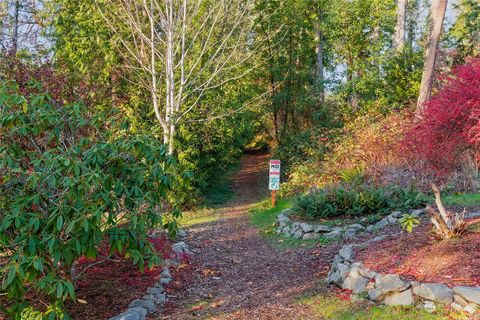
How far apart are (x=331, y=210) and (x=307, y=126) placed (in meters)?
10.3

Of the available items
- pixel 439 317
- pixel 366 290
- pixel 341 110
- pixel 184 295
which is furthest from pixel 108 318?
pixel 341 110

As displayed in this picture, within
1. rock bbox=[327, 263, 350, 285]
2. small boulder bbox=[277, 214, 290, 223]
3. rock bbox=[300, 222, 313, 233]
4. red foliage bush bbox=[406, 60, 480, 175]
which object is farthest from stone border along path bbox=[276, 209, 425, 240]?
A: rock bbox=[327, 263, 350, 285]

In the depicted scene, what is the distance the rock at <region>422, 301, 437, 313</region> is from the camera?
4.03 m

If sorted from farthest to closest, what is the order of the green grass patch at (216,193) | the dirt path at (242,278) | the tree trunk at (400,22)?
the tree trunk at (400,22)
the green grass patch at (216,193)
the dirt path at (242,278)

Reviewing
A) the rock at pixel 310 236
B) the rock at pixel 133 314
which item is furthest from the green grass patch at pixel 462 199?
the rock at pixel 133 314

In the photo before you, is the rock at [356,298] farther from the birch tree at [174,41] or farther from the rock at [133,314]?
the birch tree at [174,41]

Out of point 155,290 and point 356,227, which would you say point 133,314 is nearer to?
point 155,290

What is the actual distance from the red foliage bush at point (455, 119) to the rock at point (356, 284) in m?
2.08

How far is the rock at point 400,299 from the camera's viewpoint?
13.9 ft

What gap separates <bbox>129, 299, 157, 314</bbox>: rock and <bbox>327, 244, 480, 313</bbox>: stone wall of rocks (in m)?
2.18

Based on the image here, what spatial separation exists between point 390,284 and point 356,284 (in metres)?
0.47

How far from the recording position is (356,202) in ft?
27.2

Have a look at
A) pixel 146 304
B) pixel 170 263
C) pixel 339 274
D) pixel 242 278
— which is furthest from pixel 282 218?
pixel 146 304

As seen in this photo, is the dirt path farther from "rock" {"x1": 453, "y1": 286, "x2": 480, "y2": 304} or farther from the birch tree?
the birch tree
